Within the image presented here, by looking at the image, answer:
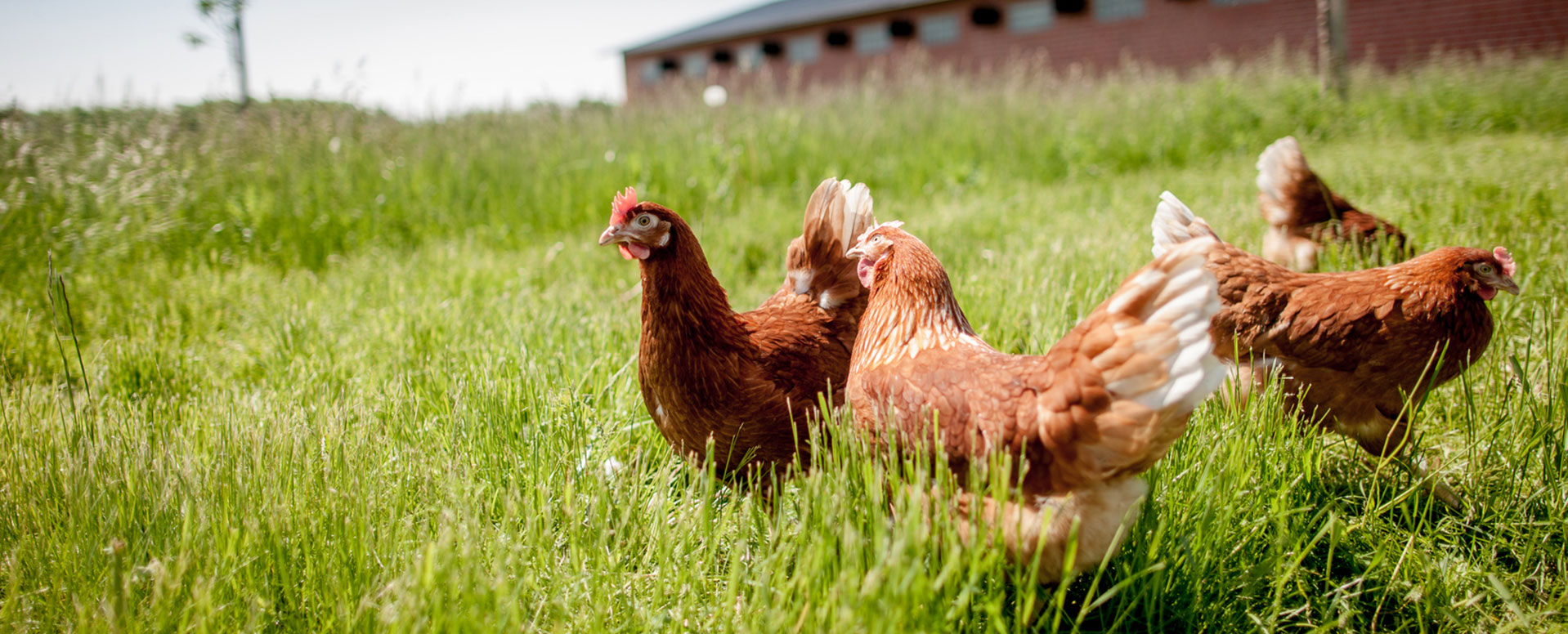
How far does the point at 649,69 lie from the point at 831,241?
30574mm

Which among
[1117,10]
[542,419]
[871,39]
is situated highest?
[871,39]

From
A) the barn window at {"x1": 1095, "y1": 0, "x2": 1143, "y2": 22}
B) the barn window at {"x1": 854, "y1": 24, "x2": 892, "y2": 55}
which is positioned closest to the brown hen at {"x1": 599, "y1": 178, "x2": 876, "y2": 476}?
the barn window at {"x1": 1095, "y1": 0, "x2": 1143, "y2": 22}

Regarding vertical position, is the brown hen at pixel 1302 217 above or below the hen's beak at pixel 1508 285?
above

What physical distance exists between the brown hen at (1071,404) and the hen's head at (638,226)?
746 millimetres

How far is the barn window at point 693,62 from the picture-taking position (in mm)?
29016

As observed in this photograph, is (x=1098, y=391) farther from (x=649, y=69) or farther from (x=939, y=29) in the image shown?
(x=649, y=69)

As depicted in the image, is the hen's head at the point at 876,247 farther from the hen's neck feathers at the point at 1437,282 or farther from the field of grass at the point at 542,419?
the hen's neck feathers at the point at 1437,282

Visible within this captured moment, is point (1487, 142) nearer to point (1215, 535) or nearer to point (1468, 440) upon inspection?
point (1468, 440)

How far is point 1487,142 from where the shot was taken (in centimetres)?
771

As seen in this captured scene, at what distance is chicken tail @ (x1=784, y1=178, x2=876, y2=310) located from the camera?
8.40 ft

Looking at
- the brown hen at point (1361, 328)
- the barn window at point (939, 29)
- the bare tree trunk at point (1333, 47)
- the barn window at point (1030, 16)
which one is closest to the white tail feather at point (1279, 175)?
the brown hen at point (1361, 328)

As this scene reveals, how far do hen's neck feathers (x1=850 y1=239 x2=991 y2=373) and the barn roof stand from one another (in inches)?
882

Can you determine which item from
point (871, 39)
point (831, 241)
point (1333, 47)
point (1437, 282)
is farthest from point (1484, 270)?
point (871, 39)

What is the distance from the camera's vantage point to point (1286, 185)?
152 inches
